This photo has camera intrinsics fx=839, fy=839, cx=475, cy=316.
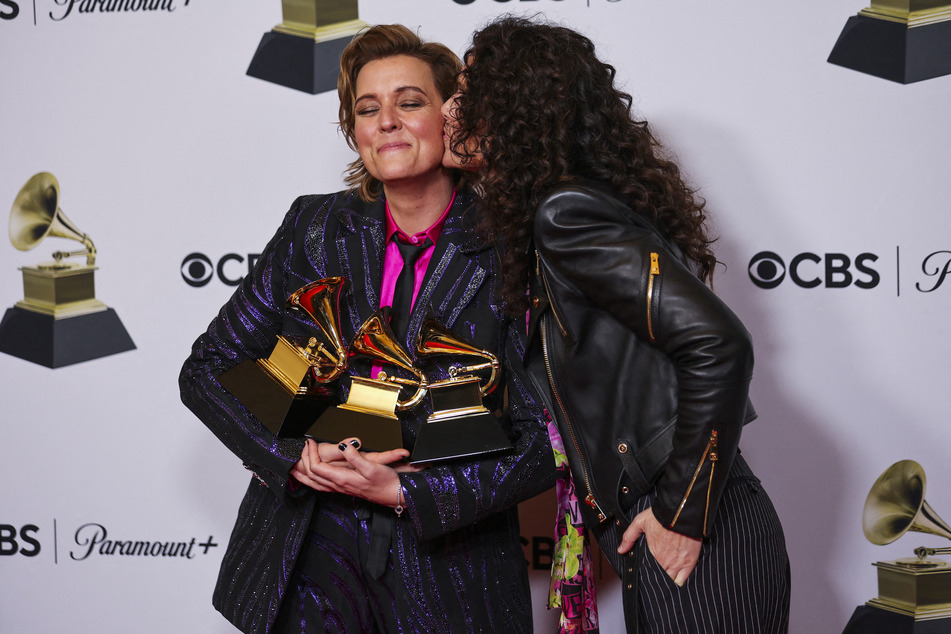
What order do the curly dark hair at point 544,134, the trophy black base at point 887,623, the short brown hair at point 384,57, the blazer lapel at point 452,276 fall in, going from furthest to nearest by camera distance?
the trophy black base at point 887,623, the short brown hair at point 384,57, the blazer lapel at point 452,276, the curly dark hair at point 544,134

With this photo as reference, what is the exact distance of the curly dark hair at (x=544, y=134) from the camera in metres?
1.28

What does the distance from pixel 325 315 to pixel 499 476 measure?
420 mm

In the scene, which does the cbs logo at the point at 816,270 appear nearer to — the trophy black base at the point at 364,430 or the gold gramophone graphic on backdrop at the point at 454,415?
the gold gramophone graphic on backdrop at the point at 454,415

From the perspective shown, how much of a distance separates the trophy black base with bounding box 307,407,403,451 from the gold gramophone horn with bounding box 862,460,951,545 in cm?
141

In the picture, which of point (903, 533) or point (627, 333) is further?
point (903, 533)

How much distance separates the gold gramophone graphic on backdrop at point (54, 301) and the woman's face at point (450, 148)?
1.27 metres

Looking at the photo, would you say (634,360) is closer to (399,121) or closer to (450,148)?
(450,148)

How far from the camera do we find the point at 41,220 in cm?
238

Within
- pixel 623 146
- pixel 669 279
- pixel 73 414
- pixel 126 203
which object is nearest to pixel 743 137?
pixel 623 146

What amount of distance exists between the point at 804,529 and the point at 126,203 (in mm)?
2034

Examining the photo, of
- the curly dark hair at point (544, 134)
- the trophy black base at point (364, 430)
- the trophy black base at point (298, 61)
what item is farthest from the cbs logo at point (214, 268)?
the curly dark hair at point (544, 134)

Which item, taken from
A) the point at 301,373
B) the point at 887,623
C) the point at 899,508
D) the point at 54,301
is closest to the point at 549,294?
the point at 301,373

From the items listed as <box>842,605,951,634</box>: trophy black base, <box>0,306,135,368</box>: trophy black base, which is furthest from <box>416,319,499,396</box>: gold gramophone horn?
<box>842,605,951,634</box>: trophy black base

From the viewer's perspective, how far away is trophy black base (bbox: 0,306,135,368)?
237cm
